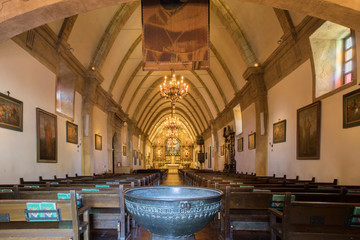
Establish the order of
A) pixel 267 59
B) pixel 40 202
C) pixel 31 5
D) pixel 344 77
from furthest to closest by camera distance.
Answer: pixel 267 59 < pixel 344 77 < pixel 31 5 < pixel 40 202

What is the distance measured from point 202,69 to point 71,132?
561 centimetres

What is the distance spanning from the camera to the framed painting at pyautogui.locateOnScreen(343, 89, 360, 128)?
17.1ft

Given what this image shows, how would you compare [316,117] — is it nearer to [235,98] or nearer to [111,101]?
[235,98]

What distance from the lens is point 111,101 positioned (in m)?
15.3

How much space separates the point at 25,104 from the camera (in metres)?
6.52

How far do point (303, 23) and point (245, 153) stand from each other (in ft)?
25.2

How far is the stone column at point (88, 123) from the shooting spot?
10.7m

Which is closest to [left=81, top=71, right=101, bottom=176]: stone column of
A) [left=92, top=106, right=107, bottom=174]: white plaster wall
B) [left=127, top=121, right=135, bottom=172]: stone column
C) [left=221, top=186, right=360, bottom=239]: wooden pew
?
[left=92, top=106, right=107, bottom=174]: white plaster wall

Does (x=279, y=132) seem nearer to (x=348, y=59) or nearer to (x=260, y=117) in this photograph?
(x=260, y=117)

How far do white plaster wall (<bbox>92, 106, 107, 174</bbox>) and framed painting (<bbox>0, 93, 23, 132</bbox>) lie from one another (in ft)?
19.7

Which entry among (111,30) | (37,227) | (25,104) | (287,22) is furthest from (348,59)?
(111,30)

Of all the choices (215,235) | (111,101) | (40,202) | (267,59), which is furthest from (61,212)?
(111,101)

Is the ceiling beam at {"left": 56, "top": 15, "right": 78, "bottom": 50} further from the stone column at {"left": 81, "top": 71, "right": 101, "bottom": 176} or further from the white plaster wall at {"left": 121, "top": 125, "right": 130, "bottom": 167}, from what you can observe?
the white plaster wall at {"left": 121, "top": 125, "right": 130, "bottom": 167}

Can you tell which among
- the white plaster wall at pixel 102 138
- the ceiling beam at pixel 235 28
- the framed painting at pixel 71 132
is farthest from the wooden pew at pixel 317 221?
the white plaster wall at pixel 102 138
